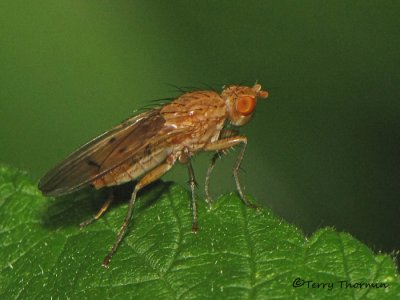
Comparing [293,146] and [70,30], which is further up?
[70,30]

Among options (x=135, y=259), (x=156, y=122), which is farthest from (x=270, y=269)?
(x=156, y=122)

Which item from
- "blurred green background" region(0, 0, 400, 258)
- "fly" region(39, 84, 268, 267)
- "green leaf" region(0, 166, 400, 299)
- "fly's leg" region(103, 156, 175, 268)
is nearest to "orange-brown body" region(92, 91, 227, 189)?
"fly" region(39, 84, 268, 267)

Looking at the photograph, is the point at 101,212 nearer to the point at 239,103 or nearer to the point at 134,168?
the point at 134,168

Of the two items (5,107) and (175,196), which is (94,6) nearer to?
(5,107)

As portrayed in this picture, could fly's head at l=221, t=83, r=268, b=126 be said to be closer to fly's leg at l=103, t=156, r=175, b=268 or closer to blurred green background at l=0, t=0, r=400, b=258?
fly's leg at l=103, t=156, r=175, b=268

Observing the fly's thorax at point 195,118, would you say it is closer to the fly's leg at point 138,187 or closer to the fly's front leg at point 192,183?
the fly's front leg at point 192,183

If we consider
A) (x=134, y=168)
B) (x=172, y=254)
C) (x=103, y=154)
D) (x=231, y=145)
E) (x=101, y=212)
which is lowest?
(x=172, y=254)

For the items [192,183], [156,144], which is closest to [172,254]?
[192,183]
